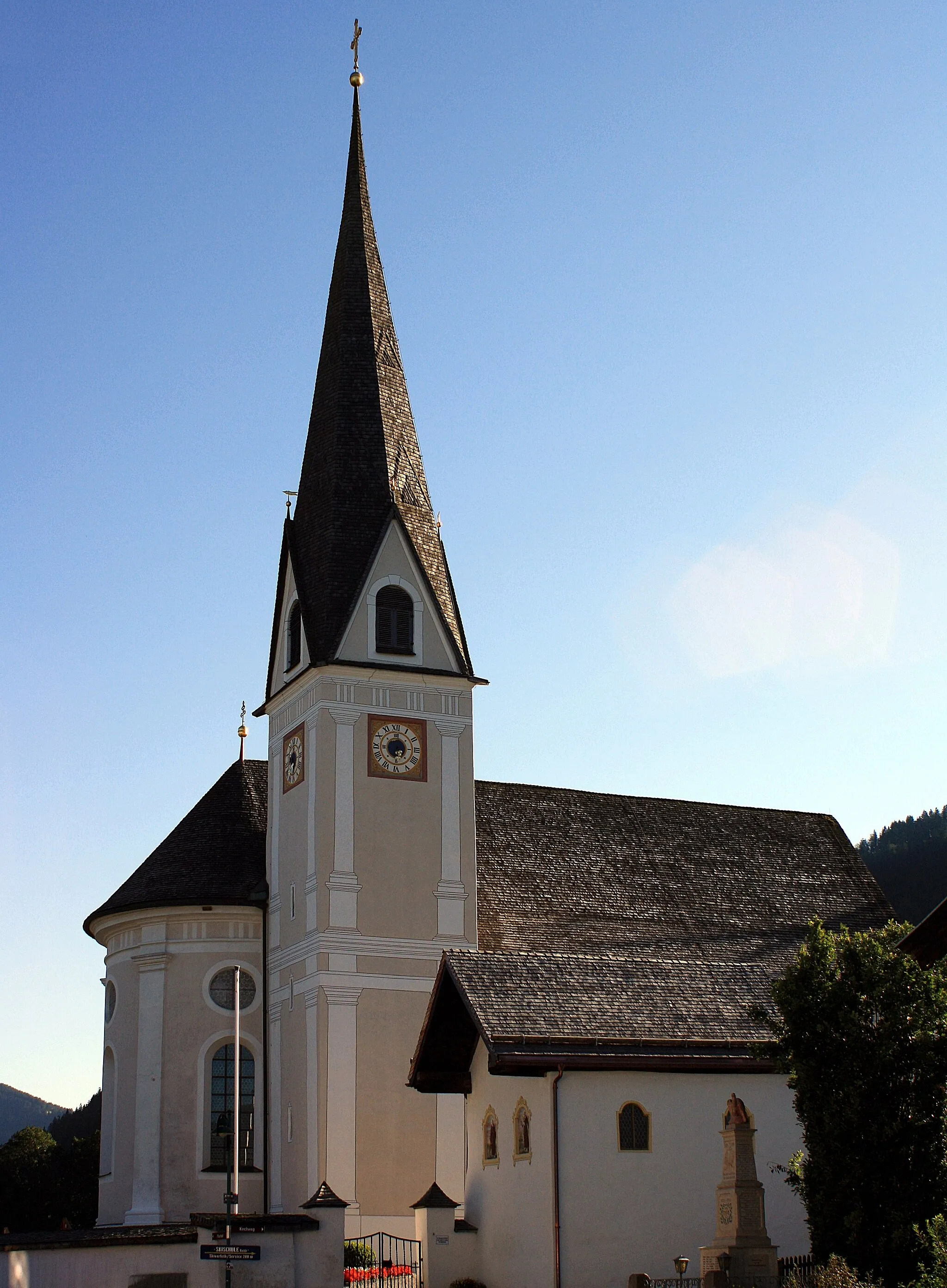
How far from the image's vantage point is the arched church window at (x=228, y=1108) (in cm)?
3900

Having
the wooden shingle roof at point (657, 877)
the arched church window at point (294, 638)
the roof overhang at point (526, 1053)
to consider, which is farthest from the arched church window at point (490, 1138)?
the arched church window at point (294, 638)

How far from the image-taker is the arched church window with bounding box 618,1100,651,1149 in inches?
1094

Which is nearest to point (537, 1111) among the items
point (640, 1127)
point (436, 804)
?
point (640, 1127)

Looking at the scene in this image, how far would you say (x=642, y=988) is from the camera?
98.7ft

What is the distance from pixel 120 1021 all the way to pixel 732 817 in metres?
18.1

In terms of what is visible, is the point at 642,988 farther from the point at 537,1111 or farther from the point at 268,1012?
the point at 268,1012

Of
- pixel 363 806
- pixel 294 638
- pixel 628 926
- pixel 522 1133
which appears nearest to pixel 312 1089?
pixel 363 806

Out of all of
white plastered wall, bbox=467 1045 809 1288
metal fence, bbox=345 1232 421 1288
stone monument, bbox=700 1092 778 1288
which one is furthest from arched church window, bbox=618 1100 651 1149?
metal fence, bbox=345 1232 421 1288

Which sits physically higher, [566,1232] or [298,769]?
[298,769]

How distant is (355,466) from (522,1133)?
20.1m

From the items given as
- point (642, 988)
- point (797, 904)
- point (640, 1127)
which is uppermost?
point (797, 904)

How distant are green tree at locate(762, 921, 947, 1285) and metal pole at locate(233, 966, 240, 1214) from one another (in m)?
14.1

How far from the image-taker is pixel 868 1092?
22656 mm

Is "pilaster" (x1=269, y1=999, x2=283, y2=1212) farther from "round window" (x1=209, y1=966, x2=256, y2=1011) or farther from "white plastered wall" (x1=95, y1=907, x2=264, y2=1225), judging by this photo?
"round window" (x1=209, y1=966, x2=256, y2=1011)
